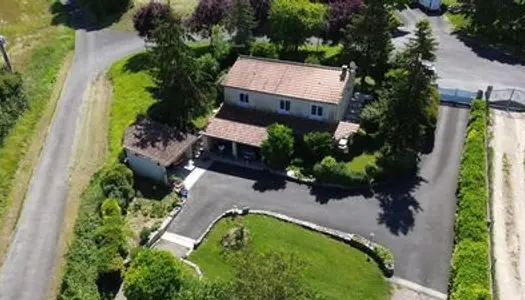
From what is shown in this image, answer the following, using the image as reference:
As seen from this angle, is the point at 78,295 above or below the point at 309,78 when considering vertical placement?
below

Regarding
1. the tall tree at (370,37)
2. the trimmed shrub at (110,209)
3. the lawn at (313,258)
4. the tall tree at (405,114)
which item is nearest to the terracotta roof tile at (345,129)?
the tall tree at (405,114)

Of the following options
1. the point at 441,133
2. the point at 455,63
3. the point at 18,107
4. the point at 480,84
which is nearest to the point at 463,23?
the point at 455,63

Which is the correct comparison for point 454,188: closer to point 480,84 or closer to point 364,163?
point 364,163

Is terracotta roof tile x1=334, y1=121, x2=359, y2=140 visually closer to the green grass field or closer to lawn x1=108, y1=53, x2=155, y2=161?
lawn x1=108, y1=53, x2=155, y2=161

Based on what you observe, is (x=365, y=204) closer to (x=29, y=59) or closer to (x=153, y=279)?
(x=153, y=279)

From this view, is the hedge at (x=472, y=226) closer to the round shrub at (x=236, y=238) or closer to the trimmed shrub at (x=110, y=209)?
the round shrub at (x=236, y=238)

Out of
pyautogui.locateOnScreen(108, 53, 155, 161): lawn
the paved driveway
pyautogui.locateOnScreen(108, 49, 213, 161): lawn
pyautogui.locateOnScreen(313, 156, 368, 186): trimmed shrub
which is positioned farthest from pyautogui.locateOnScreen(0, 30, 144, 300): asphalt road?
pyautogui.locateOnScreen(313, 156, 368, 186): trimmed shrub

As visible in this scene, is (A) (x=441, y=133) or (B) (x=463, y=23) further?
(B) (x=463, y=23)
